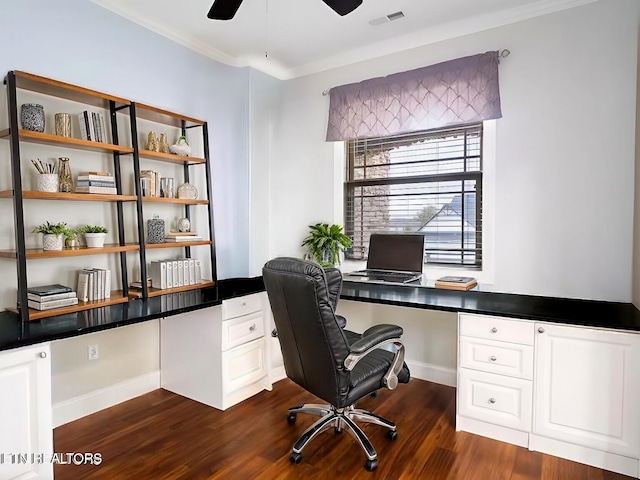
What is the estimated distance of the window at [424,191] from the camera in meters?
3.16

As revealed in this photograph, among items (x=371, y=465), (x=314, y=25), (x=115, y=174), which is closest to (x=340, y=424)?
(x=371, y=465)

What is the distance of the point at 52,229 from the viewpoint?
2324mm

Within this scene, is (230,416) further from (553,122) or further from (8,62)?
(553,122)

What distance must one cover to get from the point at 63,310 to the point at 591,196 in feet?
10.7

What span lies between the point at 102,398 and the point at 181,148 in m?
1.83

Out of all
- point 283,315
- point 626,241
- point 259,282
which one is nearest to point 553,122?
point 626,241

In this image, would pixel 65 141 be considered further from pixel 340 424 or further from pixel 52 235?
pixel 340 424

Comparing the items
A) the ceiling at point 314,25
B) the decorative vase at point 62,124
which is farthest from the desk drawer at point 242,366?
the ceiling at point 314,25

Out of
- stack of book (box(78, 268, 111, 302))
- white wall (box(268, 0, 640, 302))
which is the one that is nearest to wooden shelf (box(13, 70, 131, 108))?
stack of book (box(78, 268, 111, 302))

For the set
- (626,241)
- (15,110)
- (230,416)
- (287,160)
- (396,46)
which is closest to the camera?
(15,110)

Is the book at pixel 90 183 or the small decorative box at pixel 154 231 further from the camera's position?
the small decorative box at pixel 154 231

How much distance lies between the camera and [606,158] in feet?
8.39

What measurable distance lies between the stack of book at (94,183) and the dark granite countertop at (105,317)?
2.35 ft

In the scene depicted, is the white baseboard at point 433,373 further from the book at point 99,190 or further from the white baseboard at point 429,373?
the book at point 99,190
